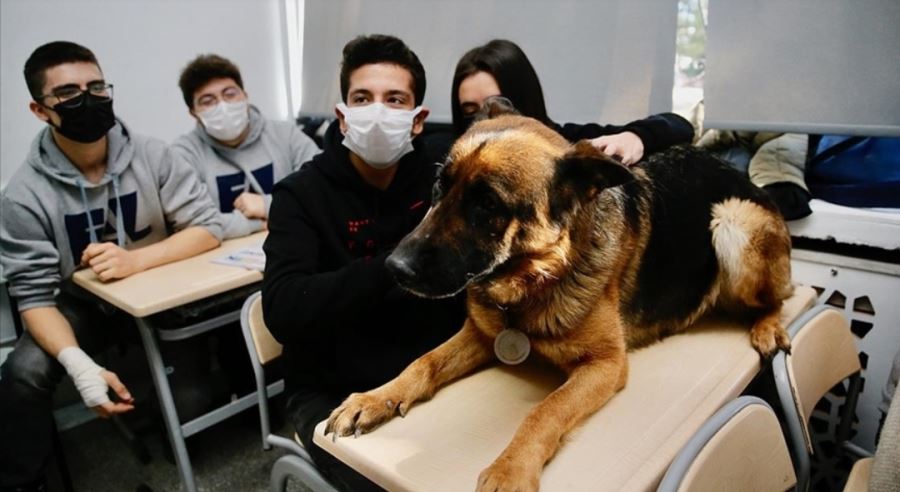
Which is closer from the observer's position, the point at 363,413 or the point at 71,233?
the point at 363,413

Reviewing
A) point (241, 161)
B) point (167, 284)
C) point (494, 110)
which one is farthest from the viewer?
point (241, 161)

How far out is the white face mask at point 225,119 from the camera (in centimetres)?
279

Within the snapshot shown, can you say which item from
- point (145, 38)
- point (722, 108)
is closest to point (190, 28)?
point (145, 38)

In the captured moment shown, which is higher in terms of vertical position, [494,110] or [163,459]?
[494,110]

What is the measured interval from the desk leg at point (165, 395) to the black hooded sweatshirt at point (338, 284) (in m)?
0.71

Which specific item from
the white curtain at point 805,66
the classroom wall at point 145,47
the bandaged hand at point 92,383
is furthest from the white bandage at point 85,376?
the white curtain at point 805,66

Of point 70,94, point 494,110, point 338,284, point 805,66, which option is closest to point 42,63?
point 70,94

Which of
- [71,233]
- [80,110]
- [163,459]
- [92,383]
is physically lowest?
[163,459]

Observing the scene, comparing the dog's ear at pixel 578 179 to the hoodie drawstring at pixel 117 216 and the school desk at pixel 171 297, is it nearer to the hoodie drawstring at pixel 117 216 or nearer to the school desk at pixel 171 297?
the school desk at pixel 171 297

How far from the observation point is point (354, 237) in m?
1.48

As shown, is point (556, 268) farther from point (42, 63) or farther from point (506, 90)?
point (42, 63)

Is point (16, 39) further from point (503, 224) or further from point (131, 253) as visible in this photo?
point (503, 224)

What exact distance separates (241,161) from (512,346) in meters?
2.31

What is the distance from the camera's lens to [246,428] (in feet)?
8.70
